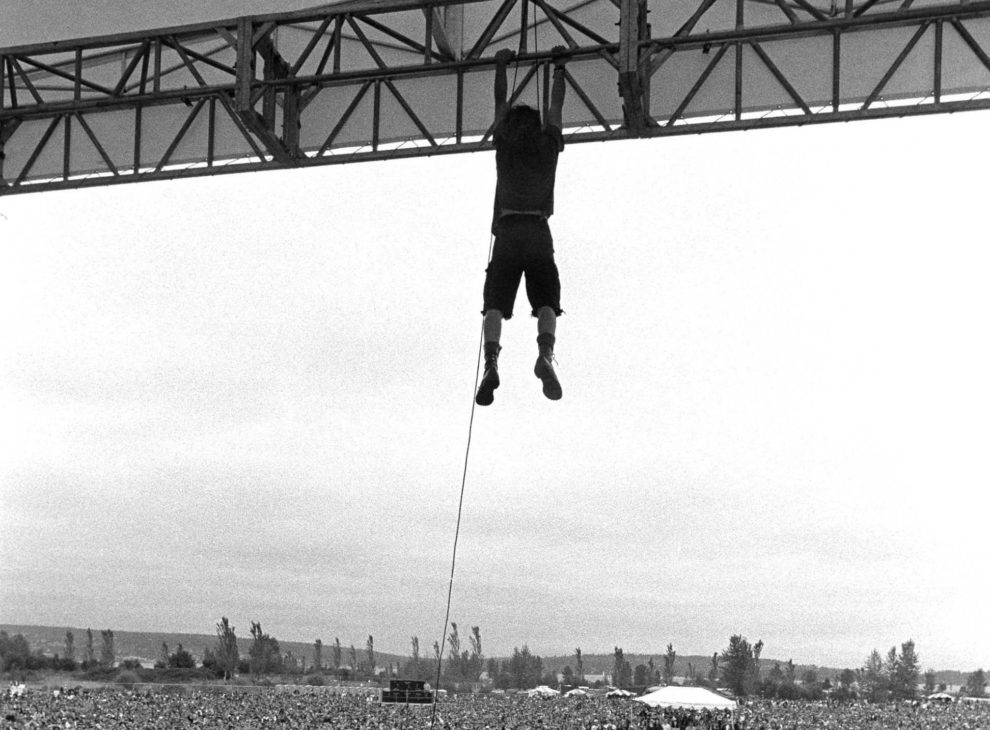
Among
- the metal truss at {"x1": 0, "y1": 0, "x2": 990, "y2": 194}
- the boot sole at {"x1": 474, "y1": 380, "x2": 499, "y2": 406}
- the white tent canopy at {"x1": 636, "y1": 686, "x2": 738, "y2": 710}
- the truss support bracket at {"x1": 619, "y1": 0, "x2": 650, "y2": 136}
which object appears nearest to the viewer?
the boot sole at {"x1": 474, "y1": 380, "x2": 499, "y2": 406}

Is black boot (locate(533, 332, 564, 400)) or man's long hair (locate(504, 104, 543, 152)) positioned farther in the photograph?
man's long hair (locate(504, 104, 543, 152))

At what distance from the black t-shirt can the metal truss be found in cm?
165

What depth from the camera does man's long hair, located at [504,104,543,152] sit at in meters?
6.22

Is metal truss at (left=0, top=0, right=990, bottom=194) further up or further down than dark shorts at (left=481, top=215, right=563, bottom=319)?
further up

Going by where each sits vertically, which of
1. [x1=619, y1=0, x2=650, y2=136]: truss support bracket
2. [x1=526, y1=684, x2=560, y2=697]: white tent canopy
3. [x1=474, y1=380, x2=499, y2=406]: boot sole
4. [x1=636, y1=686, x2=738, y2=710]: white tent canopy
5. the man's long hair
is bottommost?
[x1=526, y1=684, x2=560, y2=697]: white tent canopy

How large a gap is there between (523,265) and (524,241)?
4.9 inches

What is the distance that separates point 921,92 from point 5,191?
25.0ft

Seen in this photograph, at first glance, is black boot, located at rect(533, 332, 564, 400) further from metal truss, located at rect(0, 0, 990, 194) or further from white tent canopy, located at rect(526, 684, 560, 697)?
white tent canopy, located at rect(526, 684, 560, 697)

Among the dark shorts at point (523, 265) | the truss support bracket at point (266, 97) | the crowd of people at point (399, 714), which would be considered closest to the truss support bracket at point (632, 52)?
the dark shorts at point (523, 265)

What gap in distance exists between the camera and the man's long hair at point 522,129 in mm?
6223

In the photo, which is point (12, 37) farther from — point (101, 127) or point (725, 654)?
point (725, 654)

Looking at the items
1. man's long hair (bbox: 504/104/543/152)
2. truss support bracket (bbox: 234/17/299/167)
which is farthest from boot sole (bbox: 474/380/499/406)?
truss support bracket (bbox: 234/17/299/167)

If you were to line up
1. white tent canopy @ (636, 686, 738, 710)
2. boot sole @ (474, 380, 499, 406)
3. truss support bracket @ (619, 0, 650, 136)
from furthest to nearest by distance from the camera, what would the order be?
white tent canopy @ (636, 686, 738, 710) → truss support bracket @ (619, 0, 650, 136) → boot sole @ (474, 380, 499, 406)

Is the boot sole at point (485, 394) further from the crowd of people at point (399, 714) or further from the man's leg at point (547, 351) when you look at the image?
the crowd of people at point (399, 714)
